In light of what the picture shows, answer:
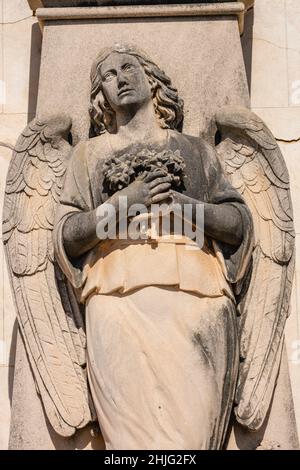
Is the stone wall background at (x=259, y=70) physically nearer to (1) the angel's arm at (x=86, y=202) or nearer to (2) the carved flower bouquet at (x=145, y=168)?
(1) the angel's arm at (x=86, y=202)

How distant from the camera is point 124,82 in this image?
1115 centimetres

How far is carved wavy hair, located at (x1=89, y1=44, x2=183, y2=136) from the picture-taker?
11.3m

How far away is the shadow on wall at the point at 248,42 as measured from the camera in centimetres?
1212

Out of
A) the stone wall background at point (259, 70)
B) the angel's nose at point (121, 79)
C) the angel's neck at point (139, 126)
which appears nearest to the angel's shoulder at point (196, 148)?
the angel's neck at point (139, 126)

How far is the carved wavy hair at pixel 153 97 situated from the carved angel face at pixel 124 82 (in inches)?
1.6

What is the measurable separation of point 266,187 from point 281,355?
98cm

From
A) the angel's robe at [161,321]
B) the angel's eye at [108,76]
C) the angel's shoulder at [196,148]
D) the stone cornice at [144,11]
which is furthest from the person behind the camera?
the stone cornice at [144,11]

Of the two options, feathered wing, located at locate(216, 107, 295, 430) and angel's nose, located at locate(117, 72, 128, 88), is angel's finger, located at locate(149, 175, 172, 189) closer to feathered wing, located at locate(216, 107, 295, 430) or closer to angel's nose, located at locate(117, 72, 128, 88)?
feathered wing, located at locate(216, 107, 295, 430)

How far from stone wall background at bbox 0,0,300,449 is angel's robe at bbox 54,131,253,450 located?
1077mm

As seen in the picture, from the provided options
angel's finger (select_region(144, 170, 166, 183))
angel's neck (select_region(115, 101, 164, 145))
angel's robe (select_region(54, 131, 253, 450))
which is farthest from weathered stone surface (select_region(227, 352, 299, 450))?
angel's neck (select_region(115, 101, 164, 145))

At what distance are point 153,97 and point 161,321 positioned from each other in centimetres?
142

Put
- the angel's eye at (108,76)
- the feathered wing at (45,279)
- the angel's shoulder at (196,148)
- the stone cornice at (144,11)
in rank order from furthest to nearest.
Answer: the stone cornice at (144,11)
the angel's eye at (108,76)
the angel's shoulder at (196,148)
the feathered wing at (45,279)
